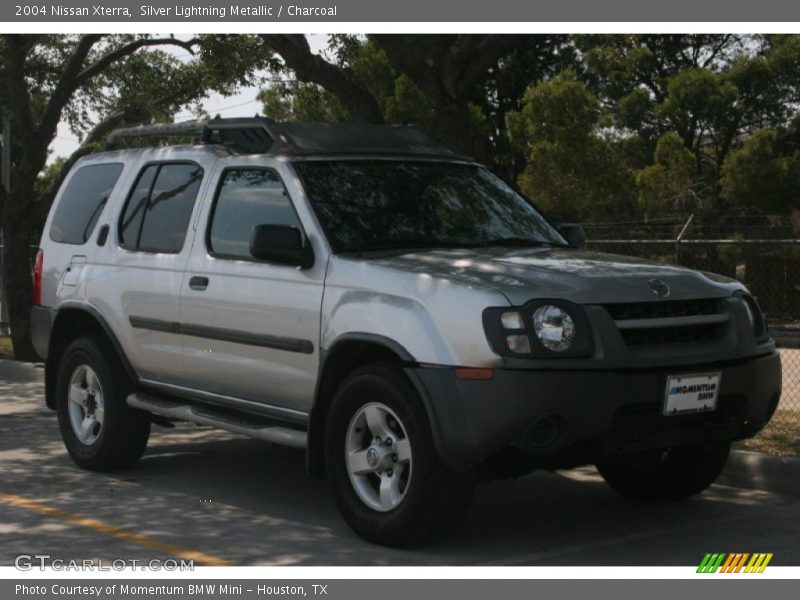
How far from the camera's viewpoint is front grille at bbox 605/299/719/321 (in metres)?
6.14

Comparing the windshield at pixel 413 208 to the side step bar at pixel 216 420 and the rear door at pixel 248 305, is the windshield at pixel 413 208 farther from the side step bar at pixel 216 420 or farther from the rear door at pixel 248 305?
the side step bar at pixel 216 420

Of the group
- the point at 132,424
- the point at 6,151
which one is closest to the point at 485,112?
the point at 6,151

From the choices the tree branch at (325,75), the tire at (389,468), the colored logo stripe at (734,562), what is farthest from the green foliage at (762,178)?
the tire at (389,468)

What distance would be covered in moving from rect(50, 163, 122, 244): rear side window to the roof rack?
486mm

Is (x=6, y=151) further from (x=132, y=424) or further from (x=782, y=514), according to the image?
(x=782, y=514)

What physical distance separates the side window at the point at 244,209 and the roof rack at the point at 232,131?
0.20 meters

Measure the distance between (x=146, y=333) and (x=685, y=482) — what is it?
134 inches

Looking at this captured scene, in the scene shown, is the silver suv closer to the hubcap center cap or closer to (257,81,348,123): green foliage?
the hubcap center cap

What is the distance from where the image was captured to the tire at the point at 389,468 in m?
6.09

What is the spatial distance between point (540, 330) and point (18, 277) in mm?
13739

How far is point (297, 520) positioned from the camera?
717 centimetres

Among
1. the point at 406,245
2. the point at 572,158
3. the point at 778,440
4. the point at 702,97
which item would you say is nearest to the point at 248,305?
the point at 406,245

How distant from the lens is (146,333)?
26.6 ft

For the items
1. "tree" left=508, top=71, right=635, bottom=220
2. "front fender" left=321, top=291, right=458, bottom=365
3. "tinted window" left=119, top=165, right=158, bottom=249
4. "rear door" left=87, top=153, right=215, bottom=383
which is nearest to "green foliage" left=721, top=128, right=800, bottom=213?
"tree" left=508, top=71, right=635, bottom=220
